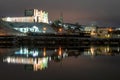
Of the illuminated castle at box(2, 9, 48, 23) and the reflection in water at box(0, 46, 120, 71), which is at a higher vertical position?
the illuminated castle at box(2, 9, 48, 23)

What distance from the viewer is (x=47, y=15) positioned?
561ft

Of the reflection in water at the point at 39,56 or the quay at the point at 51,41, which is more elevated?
the quay at the point at 51,41

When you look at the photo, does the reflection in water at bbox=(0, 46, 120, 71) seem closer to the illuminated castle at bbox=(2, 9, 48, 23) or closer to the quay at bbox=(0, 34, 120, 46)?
the quay at bbox=(0, 34, 120, 46)

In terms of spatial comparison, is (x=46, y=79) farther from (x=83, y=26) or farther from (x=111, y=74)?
(x=83, y=26)

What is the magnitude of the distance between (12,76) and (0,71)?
7.11 feet

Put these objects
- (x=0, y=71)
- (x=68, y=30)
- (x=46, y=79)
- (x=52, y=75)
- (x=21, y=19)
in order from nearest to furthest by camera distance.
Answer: (x=46, y=79) → (x=52, y=75) → (x=0, y=71) → (x=68, y=30) → (x=21, y=19)

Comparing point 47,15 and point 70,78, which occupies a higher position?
point 47,15

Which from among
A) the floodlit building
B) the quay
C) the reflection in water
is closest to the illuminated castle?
the floodlit building

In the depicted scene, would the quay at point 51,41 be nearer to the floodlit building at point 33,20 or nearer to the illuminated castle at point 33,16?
the floodlit building at point 33,20

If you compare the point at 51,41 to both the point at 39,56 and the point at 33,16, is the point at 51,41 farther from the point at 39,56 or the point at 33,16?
the point at 33,16

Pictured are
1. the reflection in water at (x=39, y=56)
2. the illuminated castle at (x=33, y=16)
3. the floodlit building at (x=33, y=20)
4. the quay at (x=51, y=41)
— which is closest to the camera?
the reflection in water at (x=39, y=56)

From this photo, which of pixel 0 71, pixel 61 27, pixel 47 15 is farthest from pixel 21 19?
pixel 0 71

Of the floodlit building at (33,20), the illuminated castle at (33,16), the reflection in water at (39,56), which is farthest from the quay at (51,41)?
the illuminated castle at (33,16)

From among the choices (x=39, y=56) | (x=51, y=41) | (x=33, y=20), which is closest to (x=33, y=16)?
(x=33, y=20)
